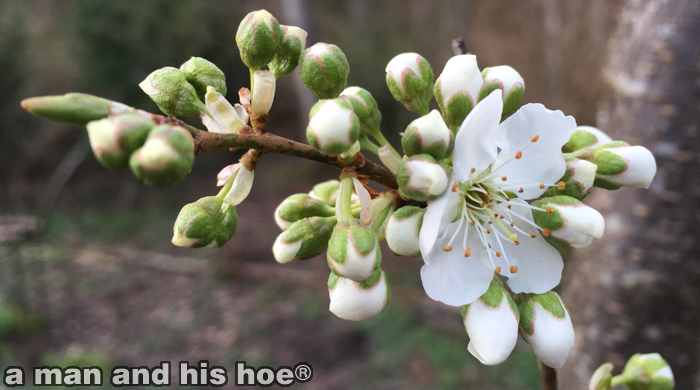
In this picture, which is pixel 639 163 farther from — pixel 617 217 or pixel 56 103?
pixel 56 103

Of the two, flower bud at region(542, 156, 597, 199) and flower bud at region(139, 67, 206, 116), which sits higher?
flower bud at region(139, 67, 206, 116)

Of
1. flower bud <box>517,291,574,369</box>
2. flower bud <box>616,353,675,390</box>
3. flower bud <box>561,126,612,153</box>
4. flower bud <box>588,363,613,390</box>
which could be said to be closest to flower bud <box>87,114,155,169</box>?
flower bud <box>517,291,574,369</box>

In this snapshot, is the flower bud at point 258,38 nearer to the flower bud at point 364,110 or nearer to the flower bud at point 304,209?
the flower bud at point 364,110

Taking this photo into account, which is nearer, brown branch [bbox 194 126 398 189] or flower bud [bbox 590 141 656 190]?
brown branch [bbox 194 126 398 189]

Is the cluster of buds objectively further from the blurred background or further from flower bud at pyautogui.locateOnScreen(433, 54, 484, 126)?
flower bud at pyautogui.locateOnScreen(433, 54, 484, 126)

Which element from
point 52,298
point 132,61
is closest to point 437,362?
point 52,298

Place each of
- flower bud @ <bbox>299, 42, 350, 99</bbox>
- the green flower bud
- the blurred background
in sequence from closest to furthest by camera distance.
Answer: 1. the green flower bud
2. flower bud @ <bbox>299, 42, 350, 99</bbox>
3. the blurred background

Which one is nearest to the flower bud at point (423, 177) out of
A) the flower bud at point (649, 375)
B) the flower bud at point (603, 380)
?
the flower bud at point (603, 380)
